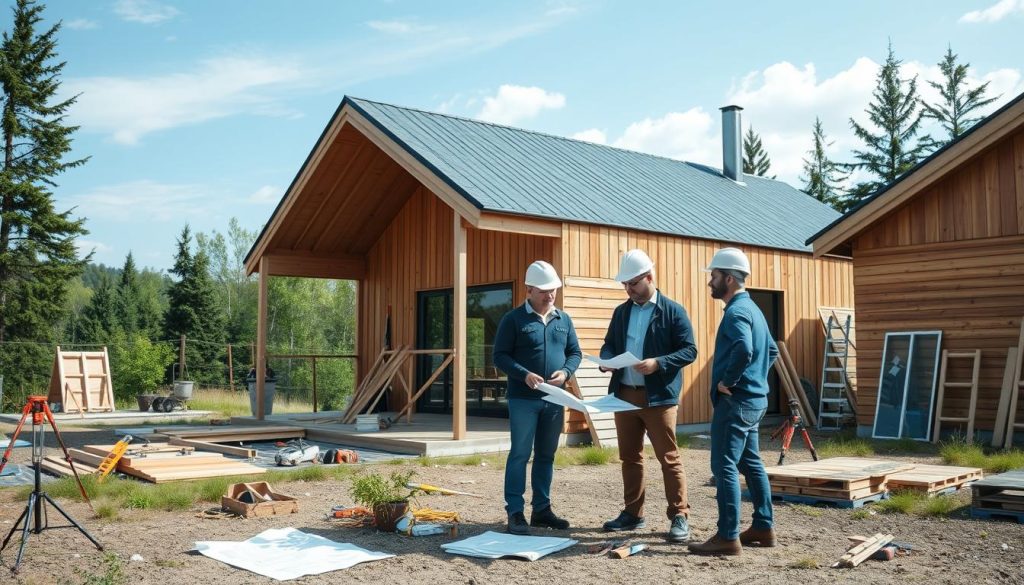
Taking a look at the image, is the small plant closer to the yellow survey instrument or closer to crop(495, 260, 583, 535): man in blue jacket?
crop(495, 260, 583, 535): man in blue jacket

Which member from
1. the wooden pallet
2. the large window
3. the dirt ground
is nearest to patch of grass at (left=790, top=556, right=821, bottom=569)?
the dirt ground

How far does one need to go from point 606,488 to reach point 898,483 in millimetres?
2467

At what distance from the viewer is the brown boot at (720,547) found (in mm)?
5086

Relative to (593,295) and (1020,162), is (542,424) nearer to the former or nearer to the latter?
(593,295)

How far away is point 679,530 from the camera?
5473 millimetres

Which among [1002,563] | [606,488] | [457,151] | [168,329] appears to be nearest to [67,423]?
[457,151]

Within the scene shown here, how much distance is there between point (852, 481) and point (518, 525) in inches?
109

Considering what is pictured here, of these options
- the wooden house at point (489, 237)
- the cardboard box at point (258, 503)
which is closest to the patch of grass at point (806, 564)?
the cardboard box at point (258, 503)

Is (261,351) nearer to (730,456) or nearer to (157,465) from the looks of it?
(157,465)

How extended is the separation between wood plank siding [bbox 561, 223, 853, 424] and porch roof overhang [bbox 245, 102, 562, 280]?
76cm

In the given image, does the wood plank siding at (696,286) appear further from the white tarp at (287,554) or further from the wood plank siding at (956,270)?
the white tarp at (287,554)

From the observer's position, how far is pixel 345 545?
5.50 m

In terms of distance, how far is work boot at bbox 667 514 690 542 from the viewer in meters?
5.46

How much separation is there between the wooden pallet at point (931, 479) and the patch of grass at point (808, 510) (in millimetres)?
942
